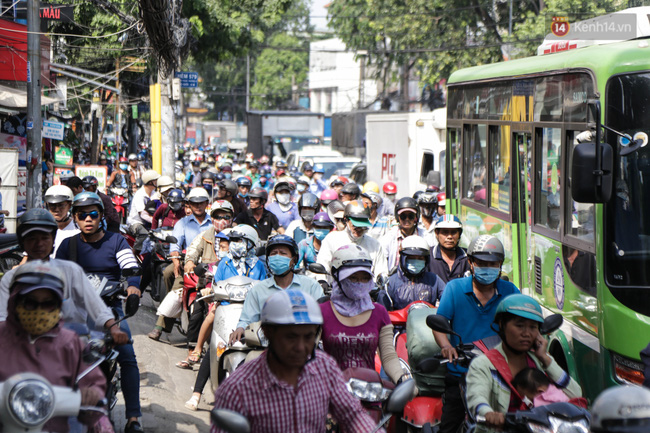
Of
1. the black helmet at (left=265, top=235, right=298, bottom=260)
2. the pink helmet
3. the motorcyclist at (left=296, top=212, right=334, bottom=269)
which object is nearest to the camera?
the black helmet at (left=265, top=235, right=298, bottom=260)

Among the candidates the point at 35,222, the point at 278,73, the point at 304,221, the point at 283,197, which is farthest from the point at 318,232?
the point at 278,73

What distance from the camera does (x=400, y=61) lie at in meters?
40.5

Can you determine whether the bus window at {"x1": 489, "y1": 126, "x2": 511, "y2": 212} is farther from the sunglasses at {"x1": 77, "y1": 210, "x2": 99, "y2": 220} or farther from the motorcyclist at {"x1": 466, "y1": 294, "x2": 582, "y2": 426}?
the motorcyclist at {"x1": 466, "y1": 294, "x2": 582, "y2": 426}

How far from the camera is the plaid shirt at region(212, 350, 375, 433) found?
350 centimetres

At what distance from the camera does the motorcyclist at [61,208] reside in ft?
26.5

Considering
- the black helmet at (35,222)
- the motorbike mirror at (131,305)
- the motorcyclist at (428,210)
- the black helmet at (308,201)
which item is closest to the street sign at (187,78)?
the black helmet at (308,201)

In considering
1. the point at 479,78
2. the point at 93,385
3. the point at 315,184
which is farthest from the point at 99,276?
the point at 315,184

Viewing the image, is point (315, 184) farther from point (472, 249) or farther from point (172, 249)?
point (472, 249)

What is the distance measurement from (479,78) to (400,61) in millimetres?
30089

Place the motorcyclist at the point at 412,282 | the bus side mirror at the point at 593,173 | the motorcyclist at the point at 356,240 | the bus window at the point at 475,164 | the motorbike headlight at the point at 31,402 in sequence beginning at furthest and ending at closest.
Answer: the bus window at the point at 475,164 → the motorcyclist at the point at 356,240 → the motorcyclist at the point at 412,282 → the bus side mirror at the point at 593,173 → the motorbike headlight at the point at 31,402

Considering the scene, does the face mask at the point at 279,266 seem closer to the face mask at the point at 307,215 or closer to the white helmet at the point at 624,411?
the white helmet at the point at 624,411

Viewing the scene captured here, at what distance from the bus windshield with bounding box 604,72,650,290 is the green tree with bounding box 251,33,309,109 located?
82.5 metres

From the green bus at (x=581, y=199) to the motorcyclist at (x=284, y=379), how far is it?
3.10m

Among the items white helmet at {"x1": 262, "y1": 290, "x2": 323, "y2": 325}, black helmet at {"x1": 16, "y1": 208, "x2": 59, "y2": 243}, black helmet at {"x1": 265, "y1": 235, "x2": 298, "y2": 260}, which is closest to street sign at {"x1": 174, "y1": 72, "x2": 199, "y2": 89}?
black helmet at {"x1": 265, "y1": 235, "x2": 298, "y2": 260}
